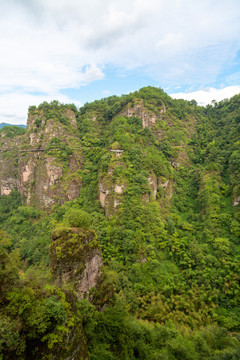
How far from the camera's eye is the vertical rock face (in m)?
14.3

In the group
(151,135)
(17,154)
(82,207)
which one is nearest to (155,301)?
(82,207)

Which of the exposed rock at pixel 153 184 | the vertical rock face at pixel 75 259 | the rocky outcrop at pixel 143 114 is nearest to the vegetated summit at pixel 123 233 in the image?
the vertical rock face at pixel 75 259

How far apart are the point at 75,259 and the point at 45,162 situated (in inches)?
1473

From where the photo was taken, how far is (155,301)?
24.0 m

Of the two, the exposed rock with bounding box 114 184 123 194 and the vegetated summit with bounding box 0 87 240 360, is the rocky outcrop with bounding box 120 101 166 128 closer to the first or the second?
the vegetated summit with bounding box 0 87 240 360

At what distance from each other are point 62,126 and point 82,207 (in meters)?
27.6

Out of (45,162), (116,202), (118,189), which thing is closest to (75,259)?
(116,202)

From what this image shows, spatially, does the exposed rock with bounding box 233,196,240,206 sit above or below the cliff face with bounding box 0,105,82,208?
below

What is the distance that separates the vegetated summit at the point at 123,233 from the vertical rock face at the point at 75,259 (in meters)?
0.09

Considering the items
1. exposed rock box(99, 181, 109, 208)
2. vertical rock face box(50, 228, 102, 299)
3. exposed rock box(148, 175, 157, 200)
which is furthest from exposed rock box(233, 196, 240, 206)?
vertical rock face box(50, 228, 102, 299)

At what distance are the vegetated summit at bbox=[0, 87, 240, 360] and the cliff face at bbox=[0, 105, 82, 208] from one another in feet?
1.17

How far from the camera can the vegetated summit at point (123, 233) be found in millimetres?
9669

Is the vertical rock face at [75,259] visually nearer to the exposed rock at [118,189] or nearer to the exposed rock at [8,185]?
the exposed rock at [118,189]

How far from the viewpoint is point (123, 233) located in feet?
101
